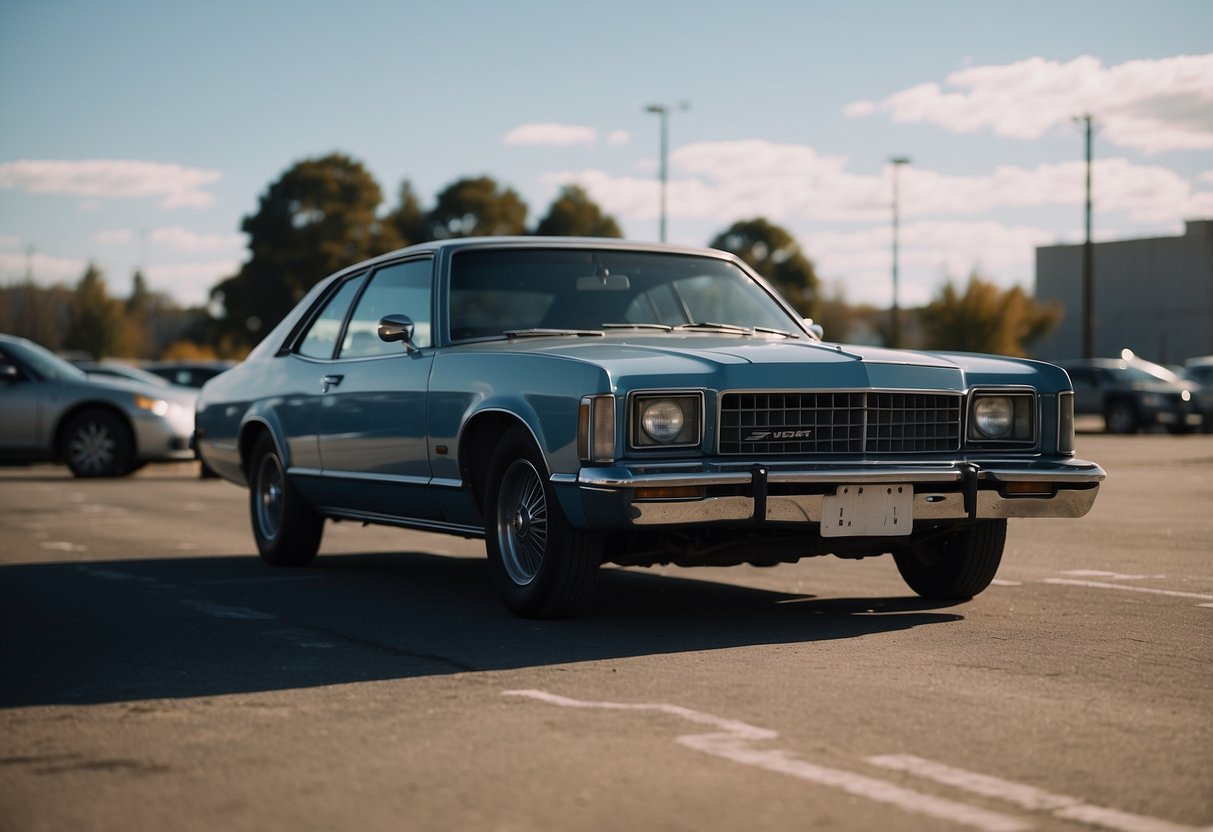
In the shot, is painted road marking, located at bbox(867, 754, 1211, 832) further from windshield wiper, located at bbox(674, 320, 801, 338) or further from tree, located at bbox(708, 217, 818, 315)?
tree, located at bbox(708, 217, 818, 315)

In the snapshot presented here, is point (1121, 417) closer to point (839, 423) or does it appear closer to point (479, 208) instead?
point (839, 423)

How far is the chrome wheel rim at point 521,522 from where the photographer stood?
6.61m

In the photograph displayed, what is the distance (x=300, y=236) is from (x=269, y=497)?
64.9 meters

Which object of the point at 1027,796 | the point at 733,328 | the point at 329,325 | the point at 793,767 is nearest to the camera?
the point at 1027,796

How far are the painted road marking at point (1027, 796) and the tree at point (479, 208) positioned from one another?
75.5 meters

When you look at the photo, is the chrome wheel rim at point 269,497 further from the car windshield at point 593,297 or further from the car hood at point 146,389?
the car hood at point 146,389

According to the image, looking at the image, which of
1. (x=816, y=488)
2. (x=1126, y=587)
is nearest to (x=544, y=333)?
(x=816, y=488)

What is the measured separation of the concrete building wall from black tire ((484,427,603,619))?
2792 inches

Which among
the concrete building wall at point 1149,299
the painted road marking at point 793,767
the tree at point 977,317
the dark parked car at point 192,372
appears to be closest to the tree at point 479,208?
the tree at point 977,317

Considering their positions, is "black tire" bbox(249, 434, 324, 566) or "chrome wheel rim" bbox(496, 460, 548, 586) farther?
"black tire" bbox(249, 434, 324, 566)

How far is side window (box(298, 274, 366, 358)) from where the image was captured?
8906 mm

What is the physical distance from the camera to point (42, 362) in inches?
720

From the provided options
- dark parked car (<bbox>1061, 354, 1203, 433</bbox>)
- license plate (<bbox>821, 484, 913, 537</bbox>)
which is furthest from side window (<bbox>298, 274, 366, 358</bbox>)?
dark parked car (<bbox>1061, 354, 1203, 433</bbox>)

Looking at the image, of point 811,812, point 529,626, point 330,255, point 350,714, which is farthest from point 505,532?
point 330,255
